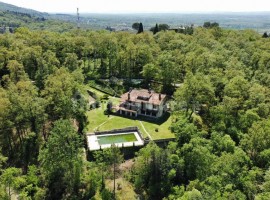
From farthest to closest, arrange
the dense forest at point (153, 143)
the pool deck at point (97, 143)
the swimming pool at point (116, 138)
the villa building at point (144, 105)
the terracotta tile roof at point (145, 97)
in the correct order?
the terracotta tile roof at point (145, 97)
the villa building at point (144, 105)
the swimming pool at point (116, 138)
the pool deck at point (97, 143)
the dense forest at point (153, 143)

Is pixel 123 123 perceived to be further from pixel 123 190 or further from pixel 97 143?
pixel 123 190

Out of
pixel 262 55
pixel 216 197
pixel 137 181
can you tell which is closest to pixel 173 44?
pixel 262 55

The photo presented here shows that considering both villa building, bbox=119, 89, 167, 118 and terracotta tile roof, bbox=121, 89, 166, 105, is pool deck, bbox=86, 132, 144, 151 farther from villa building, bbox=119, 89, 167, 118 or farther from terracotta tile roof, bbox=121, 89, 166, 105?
terracotta tile roof, bbox=121, 89, 166, 105

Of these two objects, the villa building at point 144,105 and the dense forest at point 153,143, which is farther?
the villa building at point 144,105

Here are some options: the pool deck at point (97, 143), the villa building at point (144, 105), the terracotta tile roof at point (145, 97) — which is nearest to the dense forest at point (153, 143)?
the pool deck at point (97, 143)

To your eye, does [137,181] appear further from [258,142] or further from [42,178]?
[258,142]

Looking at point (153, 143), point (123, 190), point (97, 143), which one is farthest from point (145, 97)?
A: point (123, 190)

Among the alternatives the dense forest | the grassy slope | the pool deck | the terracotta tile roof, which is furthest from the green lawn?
the terracotta tile roof

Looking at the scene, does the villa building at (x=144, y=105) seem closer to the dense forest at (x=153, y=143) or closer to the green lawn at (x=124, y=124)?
the green lawn at (x=124, y=124)

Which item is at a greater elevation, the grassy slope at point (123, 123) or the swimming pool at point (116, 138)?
the grassy slope at point (123, 123)
